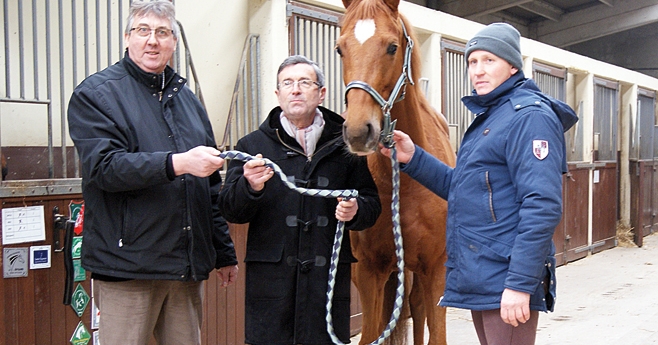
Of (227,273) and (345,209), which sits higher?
(345,209)

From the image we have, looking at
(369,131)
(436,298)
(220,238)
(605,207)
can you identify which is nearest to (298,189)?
(369,131)

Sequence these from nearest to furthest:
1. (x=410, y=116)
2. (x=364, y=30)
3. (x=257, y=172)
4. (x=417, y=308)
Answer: (x=257, y=172)
(x=364, y=30)
(x=410, y=116)
(x=417, y=308)

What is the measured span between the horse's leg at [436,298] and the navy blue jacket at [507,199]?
769 mm

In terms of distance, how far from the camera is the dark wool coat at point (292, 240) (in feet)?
5.88

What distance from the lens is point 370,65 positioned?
1.85 m

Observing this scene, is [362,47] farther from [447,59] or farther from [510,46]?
[447,59]

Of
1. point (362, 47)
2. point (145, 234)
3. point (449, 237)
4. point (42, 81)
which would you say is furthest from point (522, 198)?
point (42, 81)

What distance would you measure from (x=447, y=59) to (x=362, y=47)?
3.16 metres

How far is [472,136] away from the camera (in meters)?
1.68

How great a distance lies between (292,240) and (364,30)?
0.69 metres

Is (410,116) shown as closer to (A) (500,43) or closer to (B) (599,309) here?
(A) (500,43)

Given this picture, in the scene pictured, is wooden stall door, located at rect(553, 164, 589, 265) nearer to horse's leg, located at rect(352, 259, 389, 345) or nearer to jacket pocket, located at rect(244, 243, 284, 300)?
horse's leg, located at rect(352, 259, 389, 345)

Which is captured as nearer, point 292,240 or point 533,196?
point 533,196

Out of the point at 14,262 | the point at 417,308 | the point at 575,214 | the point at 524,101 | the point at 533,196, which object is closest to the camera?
the point at 533,196
